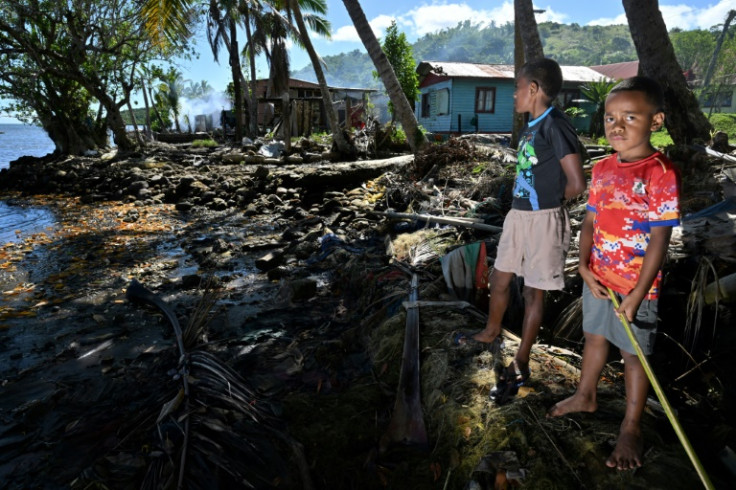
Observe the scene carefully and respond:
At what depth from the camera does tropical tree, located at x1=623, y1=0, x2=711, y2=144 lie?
5848 millimetres

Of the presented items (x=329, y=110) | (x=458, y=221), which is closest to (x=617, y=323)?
(x=458, y=221)

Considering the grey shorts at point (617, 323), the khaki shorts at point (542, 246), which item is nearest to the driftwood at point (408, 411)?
the khaki shorts at point (542, 246)

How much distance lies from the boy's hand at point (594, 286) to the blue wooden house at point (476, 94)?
20421mm

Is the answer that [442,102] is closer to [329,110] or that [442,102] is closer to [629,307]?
[329,110]

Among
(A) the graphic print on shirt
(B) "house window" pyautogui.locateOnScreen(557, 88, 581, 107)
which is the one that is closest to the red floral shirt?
(A) the graphic print on shirt

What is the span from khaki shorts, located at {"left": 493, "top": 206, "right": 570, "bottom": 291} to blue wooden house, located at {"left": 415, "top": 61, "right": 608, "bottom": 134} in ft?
65.2

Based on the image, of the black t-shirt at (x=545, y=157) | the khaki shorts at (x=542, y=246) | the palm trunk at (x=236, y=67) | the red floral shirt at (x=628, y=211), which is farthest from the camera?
the palm trunk at (x=236, y=67)

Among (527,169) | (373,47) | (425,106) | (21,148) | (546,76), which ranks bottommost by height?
(21,148)

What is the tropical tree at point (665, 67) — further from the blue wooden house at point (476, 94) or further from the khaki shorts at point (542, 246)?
the blue wooden house at point (476, 94)

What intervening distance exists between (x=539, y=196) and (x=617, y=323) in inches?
33.3

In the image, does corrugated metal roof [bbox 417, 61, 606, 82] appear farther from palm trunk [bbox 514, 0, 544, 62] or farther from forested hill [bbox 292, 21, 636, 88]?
forested hill [bbox 292, 21, 636, 88]

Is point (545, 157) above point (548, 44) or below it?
below

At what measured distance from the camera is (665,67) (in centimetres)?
602

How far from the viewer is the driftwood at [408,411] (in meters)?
2.46
